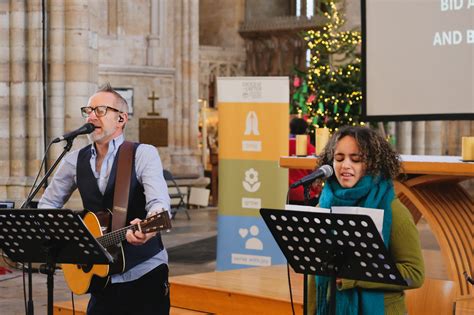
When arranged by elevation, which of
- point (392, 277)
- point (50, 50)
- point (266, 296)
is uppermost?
point (50, 50)

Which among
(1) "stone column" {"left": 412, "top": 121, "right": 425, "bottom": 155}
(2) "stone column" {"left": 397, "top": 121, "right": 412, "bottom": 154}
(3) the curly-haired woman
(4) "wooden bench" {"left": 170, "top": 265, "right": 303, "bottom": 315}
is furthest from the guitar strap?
(1) "stone column" {"left": 412, "top": 121, "right": 425, "bottom": 155}

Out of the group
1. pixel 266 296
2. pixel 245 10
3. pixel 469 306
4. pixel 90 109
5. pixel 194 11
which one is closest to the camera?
pixel 90 109

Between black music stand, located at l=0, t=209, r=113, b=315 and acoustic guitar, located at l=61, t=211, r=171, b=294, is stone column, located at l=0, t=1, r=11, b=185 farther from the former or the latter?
black music stand, located at l=0, t=209, r=113, b=315

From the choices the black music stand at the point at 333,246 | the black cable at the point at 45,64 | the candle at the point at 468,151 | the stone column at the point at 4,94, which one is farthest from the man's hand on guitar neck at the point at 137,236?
the stone column at the point at 4,94

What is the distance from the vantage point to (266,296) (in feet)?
21.7

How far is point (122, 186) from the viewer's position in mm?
4676

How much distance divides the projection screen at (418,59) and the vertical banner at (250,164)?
0.72 metres

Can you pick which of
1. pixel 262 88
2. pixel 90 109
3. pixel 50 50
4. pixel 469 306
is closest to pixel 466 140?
pixel 469 306

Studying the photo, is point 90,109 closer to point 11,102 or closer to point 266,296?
point 266,296

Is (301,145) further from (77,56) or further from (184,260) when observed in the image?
(184,260)

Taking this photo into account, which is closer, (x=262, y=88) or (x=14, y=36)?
(x=262, y=88)

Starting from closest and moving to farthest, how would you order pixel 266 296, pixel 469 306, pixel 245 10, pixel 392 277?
1. pixel 392 277
2. pixel 469 306
3. pixel 266 296
4. pixel 245 10

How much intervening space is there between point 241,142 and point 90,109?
3.96 metres

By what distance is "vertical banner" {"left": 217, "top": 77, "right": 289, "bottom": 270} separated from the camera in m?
8.48
